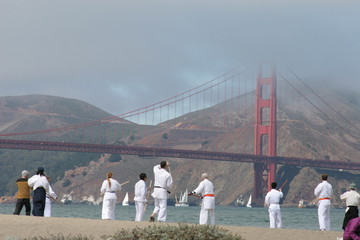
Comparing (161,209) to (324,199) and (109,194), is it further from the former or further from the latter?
(324,199)

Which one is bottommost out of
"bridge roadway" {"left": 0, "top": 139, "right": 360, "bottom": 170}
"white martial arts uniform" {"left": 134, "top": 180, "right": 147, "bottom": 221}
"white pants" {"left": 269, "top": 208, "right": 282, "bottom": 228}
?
"white pants" {"left": 269, "top": 208, "right": 282, "bottom": 228}

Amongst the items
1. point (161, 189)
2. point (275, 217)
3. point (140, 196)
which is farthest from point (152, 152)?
point (161, 189)

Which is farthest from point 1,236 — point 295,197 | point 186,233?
point 295,197

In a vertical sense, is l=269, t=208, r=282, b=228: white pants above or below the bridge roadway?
below

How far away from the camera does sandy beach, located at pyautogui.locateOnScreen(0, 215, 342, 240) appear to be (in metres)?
16.2

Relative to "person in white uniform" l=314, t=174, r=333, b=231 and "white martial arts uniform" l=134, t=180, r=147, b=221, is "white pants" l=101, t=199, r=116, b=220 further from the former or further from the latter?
"person in white uniform" l=314, t=174, r=333, b=231

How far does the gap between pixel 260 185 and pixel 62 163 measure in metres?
93.2

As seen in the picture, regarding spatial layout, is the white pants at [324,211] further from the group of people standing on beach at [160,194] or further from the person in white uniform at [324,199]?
the group of people standing on beach at [160,194]

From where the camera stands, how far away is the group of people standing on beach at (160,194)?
65.4 feet

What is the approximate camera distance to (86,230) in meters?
16.7

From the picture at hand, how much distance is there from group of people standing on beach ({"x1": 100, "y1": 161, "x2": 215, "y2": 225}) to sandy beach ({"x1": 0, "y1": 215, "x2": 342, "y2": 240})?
Result: 1849 millimetres

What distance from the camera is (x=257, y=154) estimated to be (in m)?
104

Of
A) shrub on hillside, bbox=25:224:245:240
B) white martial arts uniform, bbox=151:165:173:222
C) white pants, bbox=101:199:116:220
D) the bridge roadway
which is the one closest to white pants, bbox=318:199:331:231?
white martial arts uniform, bbox=151:165:173:222

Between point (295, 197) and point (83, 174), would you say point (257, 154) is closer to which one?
point (295, 197)
